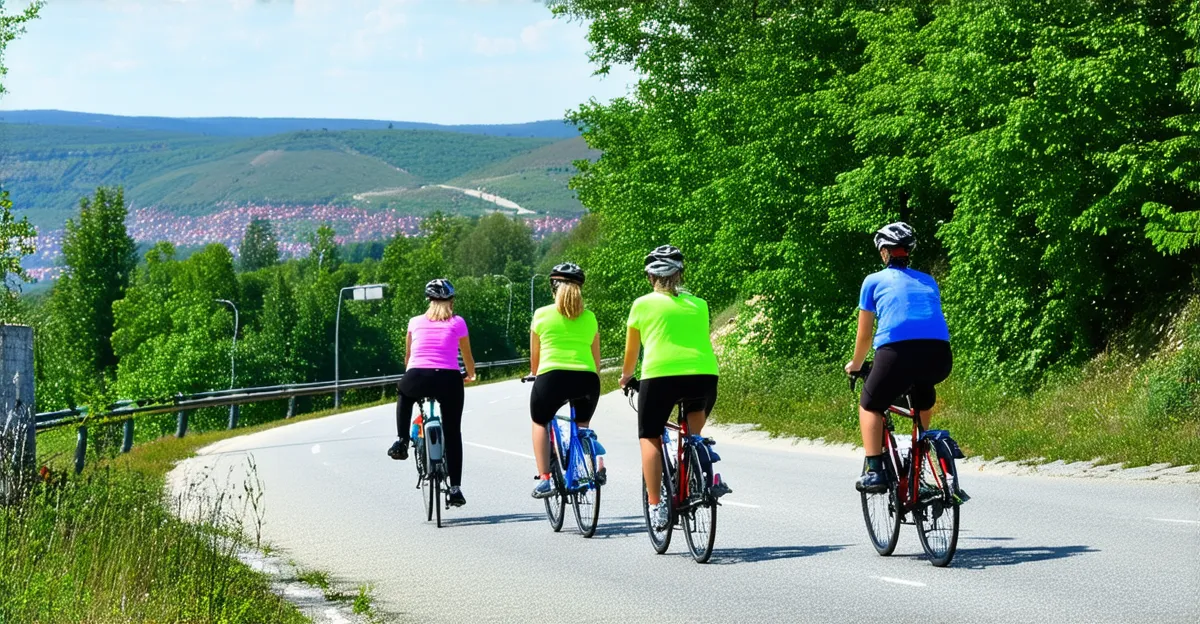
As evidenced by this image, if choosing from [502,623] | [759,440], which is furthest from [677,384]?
[759,440]

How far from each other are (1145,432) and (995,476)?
6.38 feet

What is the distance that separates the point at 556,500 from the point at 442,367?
1.48 meters

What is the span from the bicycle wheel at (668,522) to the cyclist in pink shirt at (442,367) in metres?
2.73

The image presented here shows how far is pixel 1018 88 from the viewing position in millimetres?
20031

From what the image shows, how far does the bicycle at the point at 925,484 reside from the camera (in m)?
8.42

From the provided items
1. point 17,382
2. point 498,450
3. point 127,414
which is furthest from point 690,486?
point 127,414

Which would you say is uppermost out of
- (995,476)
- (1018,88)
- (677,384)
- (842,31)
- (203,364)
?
(842,31)

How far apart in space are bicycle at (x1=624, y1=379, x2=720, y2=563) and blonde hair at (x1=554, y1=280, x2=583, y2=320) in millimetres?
1261

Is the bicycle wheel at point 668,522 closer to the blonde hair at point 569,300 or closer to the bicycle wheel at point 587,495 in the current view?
the bicycle wheel at point 587,495

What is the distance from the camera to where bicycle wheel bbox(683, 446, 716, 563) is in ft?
30.1

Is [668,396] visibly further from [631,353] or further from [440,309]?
[440,309]

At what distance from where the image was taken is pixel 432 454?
12430mm

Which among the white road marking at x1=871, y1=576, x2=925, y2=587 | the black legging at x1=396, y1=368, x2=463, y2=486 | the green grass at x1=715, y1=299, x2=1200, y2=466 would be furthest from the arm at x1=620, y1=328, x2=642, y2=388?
the green grass at x1=715, y1=299, x2=1200, y2=466

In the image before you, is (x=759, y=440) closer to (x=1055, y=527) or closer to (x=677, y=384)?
(x=1055, y=527)
